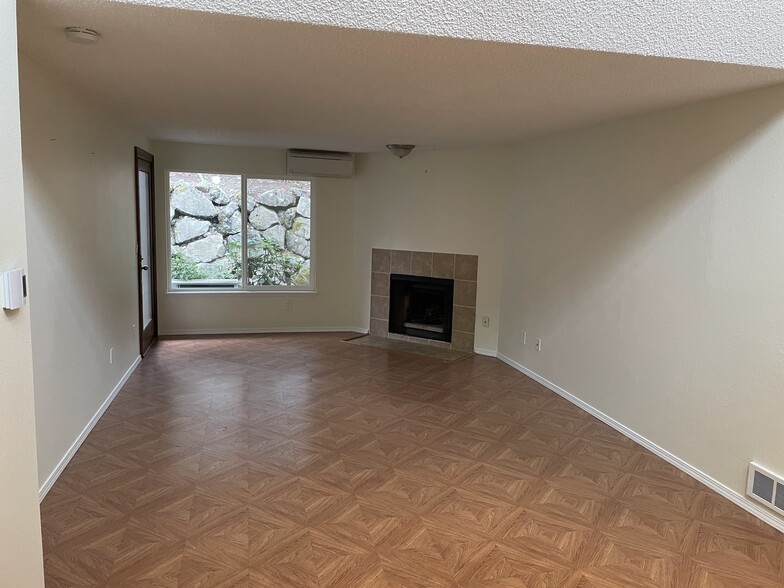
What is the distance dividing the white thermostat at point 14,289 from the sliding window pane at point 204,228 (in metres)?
4.61

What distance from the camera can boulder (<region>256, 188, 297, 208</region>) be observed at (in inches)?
249

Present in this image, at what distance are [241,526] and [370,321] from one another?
4103 millimetres

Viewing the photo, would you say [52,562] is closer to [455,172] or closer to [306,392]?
[306,392]

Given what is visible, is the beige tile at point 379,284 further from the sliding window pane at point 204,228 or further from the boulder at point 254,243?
the sliding window pane at point 204,228

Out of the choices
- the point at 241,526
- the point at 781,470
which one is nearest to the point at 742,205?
the point at 781,470

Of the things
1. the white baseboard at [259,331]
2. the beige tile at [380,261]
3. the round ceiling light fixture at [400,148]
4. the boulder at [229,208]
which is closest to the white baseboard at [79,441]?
the white baseboard at [259,331]

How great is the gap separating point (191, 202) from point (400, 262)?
2392 mm

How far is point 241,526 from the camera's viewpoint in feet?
8.06

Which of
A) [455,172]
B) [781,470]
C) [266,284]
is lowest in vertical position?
[781,470]

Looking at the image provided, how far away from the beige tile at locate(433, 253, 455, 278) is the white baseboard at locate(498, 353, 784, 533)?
5.42 feet

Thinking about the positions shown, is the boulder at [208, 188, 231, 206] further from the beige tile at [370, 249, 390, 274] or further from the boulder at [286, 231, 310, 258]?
the beige tile at [370, 249, 390, 274]

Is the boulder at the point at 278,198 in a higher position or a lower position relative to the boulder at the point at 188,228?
higher

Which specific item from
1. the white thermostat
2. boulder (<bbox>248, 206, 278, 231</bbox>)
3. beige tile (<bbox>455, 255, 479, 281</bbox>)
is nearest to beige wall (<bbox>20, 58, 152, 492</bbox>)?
the white thermostat

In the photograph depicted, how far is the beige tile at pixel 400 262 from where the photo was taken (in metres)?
6.11
